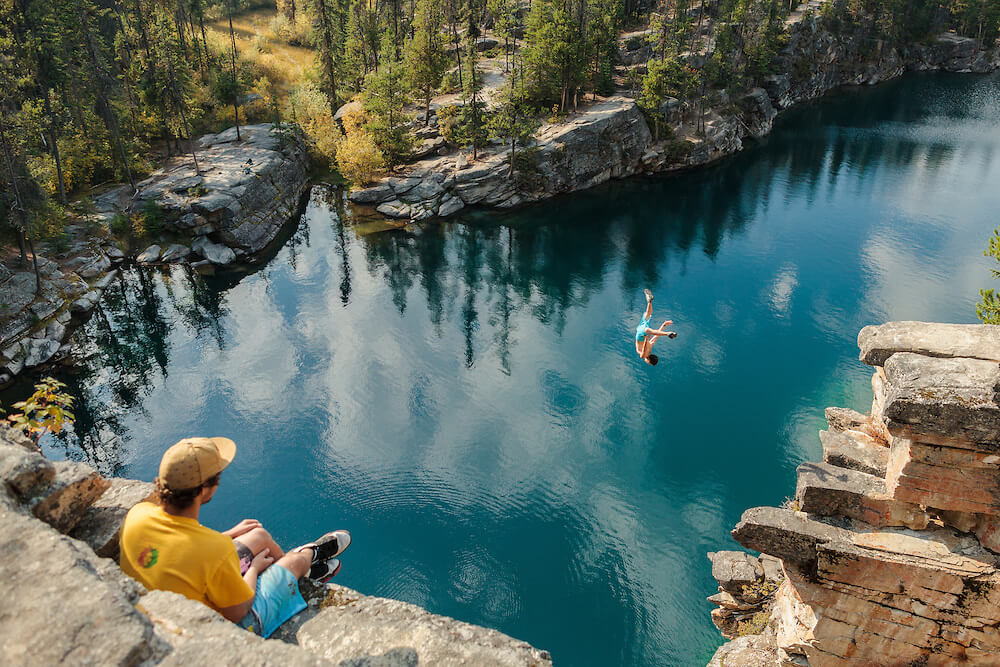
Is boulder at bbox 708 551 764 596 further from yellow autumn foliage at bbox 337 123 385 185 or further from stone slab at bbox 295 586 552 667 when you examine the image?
yellow autumn foliage at bbox 337 123 385 185

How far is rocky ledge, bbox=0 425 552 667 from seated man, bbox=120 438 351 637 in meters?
0.41

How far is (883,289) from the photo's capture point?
3788 centimetres

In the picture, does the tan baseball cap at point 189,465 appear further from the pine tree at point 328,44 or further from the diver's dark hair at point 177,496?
the pine tree at point 328,44

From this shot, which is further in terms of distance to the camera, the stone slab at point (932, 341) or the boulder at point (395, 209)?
the boulder at point (395, 209)

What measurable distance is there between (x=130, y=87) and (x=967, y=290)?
69.6 m

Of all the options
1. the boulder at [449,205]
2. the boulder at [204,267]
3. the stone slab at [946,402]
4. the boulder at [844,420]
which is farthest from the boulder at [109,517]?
the boulder at [449,205]

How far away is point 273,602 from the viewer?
251 inches

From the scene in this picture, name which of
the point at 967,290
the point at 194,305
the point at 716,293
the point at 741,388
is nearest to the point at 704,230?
the point at 716,293

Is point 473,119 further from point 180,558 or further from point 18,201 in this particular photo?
point 180,558

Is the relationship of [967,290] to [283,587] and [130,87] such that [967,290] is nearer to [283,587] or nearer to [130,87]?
[283,587]

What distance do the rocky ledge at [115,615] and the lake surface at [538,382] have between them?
1553cm

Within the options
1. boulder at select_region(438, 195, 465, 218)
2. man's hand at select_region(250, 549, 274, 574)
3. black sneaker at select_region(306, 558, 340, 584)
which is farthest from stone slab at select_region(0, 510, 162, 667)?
boulder at select_region(438, 195, 465, 218)

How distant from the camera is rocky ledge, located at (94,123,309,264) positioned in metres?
44.9

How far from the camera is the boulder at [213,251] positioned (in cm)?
4394
